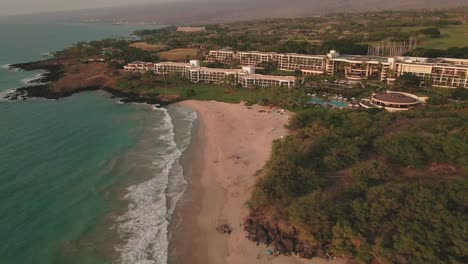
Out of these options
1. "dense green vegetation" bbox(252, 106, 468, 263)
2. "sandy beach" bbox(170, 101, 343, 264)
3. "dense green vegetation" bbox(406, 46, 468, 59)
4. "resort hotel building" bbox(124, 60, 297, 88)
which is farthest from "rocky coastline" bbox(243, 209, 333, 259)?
"dense green vegetation" bbox(406, 46, 468, 59)

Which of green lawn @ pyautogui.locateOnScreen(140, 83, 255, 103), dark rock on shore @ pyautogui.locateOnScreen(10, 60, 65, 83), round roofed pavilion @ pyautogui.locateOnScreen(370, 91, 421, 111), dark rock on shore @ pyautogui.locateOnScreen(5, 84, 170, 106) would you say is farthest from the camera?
dark rock on shore @ pyautogui.locateOnScreen(10, 60, 65, 83)

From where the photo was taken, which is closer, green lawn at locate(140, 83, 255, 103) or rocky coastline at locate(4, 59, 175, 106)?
green lawn at locate(140, 83, 255, 103)

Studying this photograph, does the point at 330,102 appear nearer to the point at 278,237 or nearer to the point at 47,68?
the point at 278,237

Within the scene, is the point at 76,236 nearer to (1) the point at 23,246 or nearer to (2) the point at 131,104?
(1) the point at 23,246

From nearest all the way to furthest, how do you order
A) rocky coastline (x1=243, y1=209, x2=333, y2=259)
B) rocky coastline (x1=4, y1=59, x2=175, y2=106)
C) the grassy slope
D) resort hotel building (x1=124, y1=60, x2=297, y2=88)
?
rocky coastline (x1=243, y1=209, x2=333, y2=259), rocky coastline (x1=4, y1=59, x2=175, y2=106), resort hotel building (x1=124, y1=60, x2=297, y2=88), the grassy slope

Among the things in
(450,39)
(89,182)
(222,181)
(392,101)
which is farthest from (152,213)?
(450,39)

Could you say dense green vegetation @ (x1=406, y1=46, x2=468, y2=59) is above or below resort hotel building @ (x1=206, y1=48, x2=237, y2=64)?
above

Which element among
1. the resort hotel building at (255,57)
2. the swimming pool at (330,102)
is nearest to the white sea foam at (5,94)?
the resort hotel building at (255,57)

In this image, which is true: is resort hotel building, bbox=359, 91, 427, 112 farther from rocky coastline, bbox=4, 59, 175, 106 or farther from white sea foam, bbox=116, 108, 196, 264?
rocky coastline, bbox=4, 59, 175, 106
